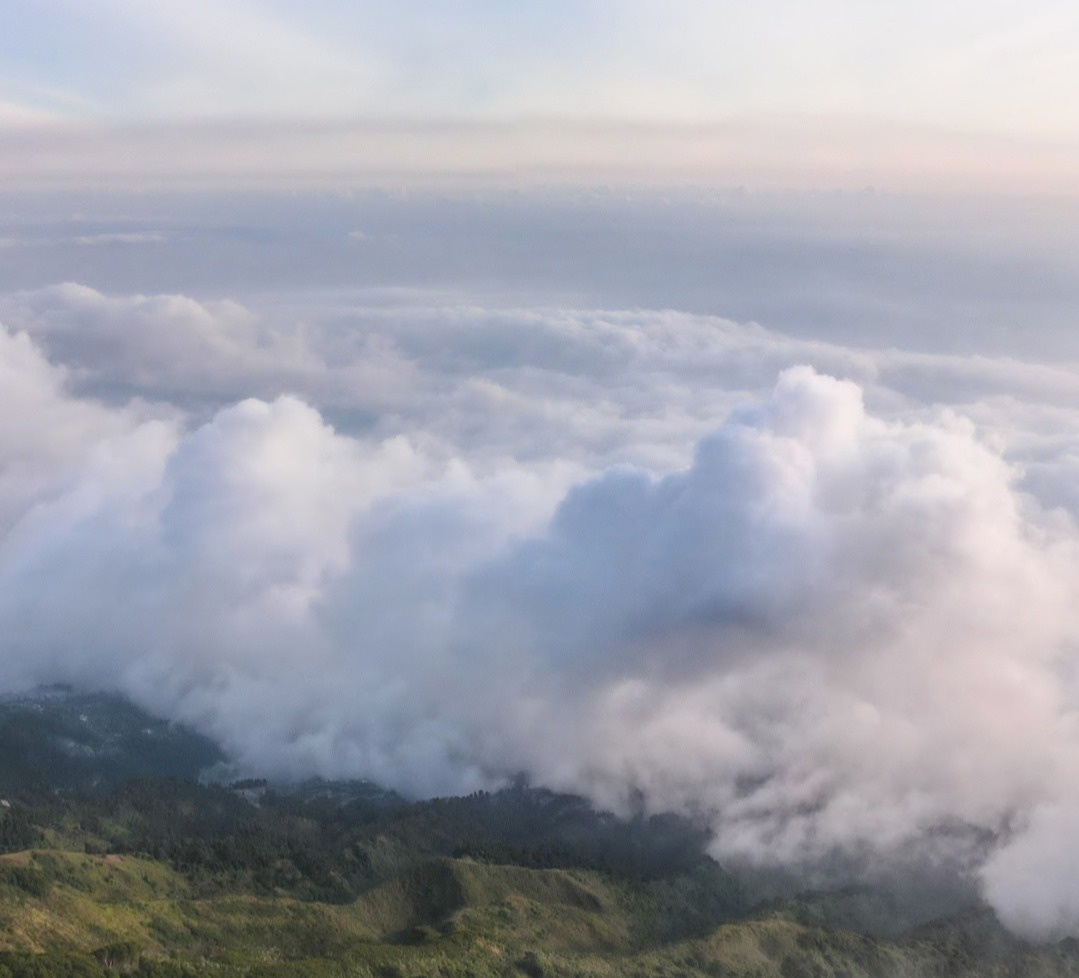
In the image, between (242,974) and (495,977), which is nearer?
(242,974)

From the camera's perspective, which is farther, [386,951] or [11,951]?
[386,951]

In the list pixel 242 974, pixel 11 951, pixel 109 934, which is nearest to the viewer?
pixel 11 951

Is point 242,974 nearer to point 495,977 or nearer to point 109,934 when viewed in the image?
point 109,934

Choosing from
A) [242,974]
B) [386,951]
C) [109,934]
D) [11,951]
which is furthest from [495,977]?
[11,951]

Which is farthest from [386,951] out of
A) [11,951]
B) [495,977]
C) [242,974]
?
[11,951]

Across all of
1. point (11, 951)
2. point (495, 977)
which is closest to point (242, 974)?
point (11, 951)

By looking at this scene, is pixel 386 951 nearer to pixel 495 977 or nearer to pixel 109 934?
pixel 495 977

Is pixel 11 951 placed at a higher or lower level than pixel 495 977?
higher

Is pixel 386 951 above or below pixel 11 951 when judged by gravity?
below

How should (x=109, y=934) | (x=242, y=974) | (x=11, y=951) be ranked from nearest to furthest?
1. (x=11, y=951)
2. (x=242, y=974)
3. (x=109, y=934)
